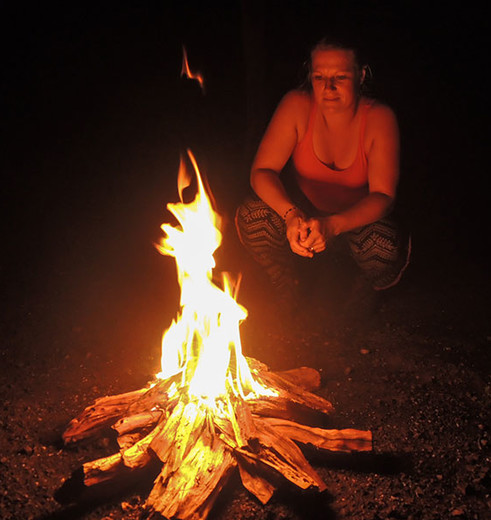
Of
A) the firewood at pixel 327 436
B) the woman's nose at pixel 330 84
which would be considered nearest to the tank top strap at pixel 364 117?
the woman's nose at pixel 330 84

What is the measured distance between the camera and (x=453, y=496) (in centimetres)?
238

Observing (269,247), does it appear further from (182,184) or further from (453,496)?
(453,496)

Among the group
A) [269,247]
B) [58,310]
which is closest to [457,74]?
[269,247]

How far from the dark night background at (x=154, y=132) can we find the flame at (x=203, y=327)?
0.48 m

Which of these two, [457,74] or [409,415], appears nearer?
[409,415]

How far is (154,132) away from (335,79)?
3228mm

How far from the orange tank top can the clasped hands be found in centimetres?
39

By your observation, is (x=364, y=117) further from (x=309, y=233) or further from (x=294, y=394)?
(x=294, y=394)

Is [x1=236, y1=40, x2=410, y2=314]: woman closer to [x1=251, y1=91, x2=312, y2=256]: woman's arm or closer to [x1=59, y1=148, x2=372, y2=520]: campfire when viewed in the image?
[x1=251, y1=91, x2=312, y2=256]: woman's arm

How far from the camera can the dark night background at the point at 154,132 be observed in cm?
391

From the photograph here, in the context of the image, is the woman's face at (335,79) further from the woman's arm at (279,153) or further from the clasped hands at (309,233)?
the clasped hands at (309,233)

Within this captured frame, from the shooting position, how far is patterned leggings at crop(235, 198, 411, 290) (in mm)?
3520

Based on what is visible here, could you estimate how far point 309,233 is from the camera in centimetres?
320

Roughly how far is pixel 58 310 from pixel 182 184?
115 cm
